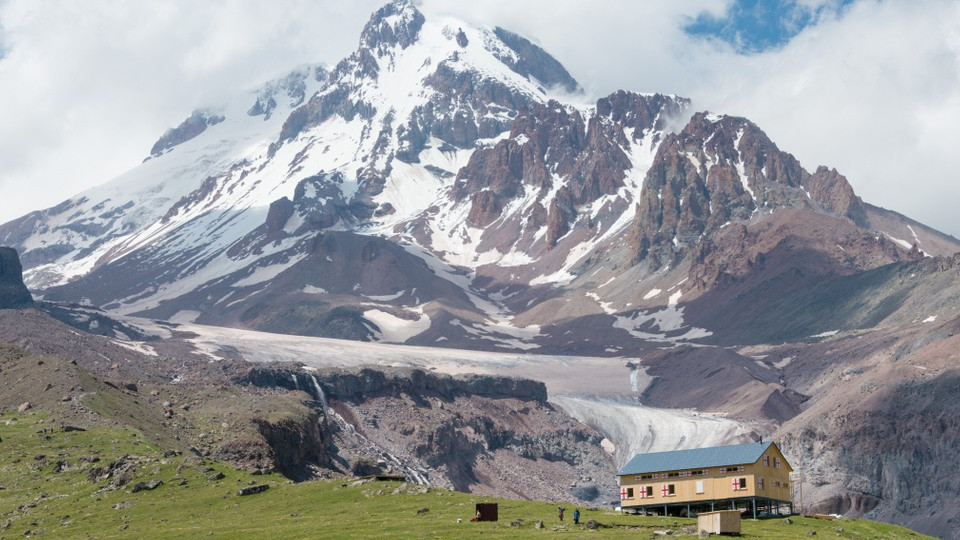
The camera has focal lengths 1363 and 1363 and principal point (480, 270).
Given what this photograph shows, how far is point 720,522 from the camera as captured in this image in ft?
242

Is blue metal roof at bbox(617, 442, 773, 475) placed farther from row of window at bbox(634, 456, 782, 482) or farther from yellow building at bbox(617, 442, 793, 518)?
row of window at bbox(634, 456, 782, 482)

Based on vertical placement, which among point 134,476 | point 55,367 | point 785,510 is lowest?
point 785,510

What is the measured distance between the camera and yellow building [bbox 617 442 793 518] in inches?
4023

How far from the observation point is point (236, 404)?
148125 mm

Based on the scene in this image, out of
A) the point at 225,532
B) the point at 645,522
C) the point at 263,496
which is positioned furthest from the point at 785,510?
the point at 225,532

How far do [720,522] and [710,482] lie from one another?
30.6 meters

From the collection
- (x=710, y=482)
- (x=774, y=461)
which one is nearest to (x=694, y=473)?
(x=710, y=482)

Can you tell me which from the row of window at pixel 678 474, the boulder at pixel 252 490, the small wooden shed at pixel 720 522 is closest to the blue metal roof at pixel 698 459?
the row of window at pixel 678 474

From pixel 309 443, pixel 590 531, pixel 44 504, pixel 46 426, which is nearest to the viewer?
pixel 590 531

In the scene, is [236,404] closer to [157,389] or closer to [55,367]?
[157,389]

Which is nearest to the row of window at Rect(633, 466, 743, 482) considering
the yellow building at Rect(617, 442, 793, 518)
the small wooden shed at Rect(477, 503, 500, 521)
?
the yellow building at Rect(617, 442, 793, 518)

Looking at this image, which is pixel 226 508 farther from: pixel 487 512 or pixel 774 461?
pixel 774 461

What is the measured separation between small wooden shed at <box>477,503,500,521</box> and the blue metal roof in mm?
28868

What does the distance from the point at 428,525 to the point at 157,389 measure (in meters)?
78.4
